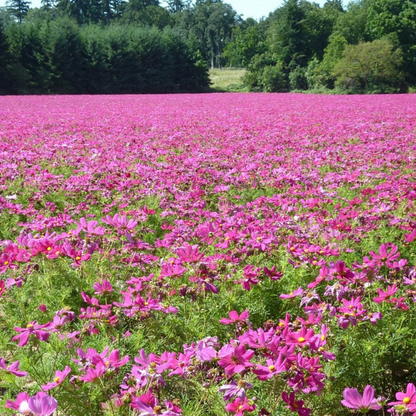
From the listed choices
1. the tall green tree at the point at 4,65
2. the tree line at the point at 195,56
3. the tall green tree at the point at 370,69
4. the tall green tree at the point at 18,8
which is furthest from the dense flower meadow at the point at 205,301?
the tall green tree at the point at 18,8

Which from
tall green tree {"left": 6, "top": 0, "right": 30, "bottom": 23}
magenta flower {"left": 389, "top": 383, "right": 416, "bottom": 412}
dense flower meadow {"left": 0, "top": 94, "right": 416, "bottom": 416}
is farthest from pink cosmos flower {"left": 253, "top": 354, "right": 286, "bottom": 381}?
tall green tree {"left": 6, "top": 0, "right": 30, "bottom": 23}

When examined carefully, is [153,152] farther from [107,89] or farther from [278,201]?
[107,89]

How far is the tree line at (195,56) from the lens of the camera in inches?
1575

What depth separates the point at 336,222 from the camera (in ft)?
10.3

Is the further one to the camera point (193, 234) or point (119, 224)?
point (193, 234)

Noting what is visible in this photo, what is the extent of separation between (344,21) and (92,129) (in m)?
58.6

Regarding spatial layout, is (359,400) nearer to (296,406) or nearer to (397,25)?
(296,406)

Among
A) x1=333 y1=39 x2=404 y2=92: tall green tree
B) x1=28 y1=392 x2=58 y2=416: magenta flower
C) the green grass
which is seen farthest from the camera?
the green grass

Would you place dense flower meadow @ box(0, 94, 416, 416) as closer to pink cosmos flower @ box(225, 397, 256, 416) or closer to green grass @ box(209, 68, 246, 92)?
pink cosmos flower @ box(225, 397, 256, 416)

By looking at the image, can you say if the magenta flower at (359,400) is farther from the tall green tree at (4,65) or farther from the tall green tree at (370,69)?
the tall green tree at (370,69)

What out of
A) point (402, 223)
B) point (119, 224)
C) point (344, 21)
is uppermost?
point (344, 21)

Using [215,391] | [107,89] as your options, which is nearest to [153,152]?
[215,391]

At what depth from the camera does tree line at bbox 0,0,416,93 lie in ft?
131

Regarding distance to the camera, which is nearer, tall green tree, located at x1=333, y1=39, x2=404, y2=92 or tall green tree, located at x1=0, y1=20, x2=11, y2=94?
tall green tree, located at x1=0, y1=20, x2=11, y2=94
